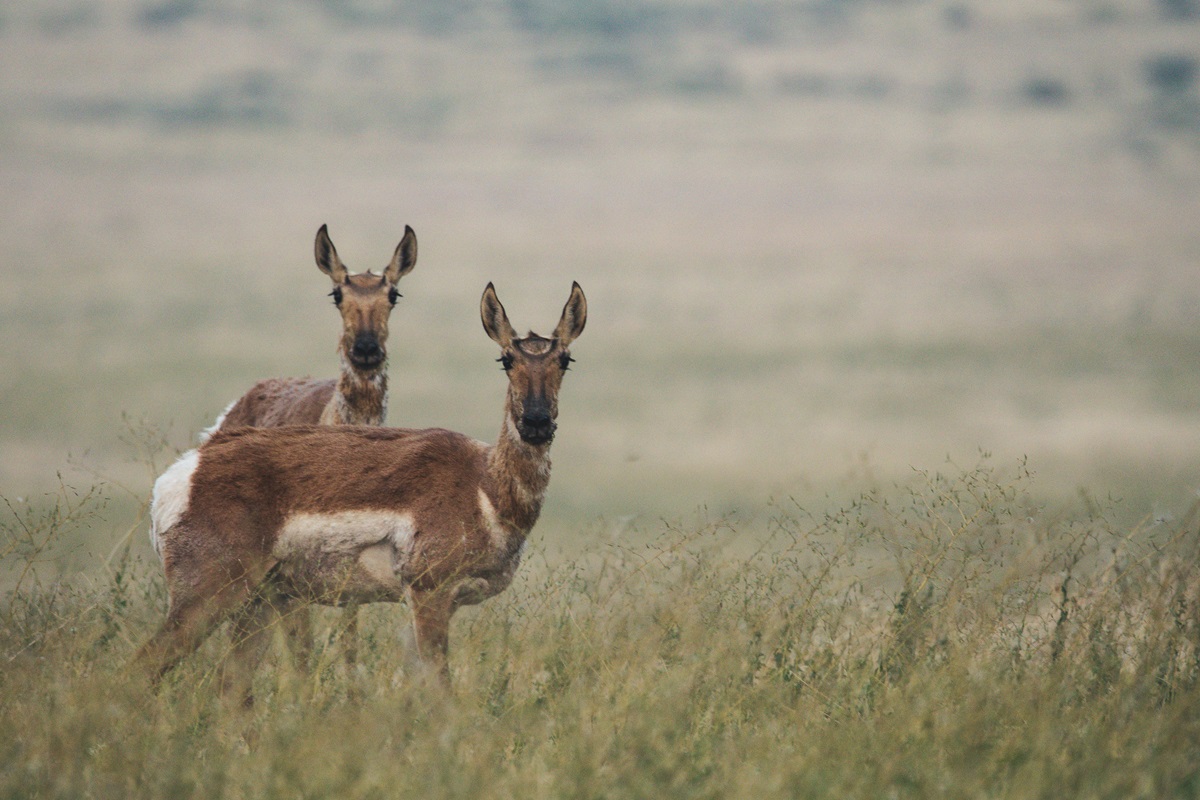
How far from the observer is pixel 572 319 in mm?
8734

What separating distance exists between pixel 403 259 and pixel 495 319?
3.22 m

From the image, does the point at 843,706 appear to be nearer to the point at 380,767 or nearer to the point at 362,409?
the point at 380,767

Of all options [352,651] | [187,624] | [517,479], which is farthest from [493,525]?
[187,624]

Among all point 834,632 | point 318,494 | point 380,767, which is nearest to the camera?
point 380,767

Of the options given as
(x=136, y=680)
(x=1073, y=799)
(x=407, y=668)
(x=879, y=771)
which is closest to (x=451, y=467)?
(x=407, y=668)

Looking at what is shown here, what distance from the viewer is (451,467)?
853 cm

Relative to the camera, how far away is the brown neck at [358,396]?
10922mm

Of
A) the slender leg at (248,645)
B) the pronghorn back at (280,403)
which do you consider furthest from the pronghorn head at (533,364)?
the pronghorn back at (280,403)

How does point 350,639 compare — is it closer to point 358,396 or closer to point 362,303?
point 358,396

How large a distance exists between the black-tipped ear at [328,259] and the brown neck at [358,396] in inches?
33.4

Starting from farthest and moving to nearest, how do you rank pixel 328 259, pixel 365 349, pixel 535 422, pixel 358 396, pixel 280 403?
pixel 280 403
pixel 328 259
pixel 358 396
pixel 365 349
pixel 535 422

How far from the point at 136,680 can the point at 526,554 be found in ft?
8.22

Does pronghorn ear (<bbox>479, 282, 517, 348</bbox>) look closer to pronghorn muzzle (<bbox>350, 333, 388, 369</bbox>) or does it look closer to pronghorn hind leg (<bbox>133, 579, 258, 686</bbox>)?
pronghorn hind leg (<bbox>133, 579, 258, 686</bbox>)

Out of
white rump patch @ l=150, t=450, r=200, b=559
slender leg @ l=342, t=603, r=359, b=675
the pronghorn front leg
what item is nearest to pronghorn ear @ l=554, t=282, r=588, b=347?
the pronghorn front leg
